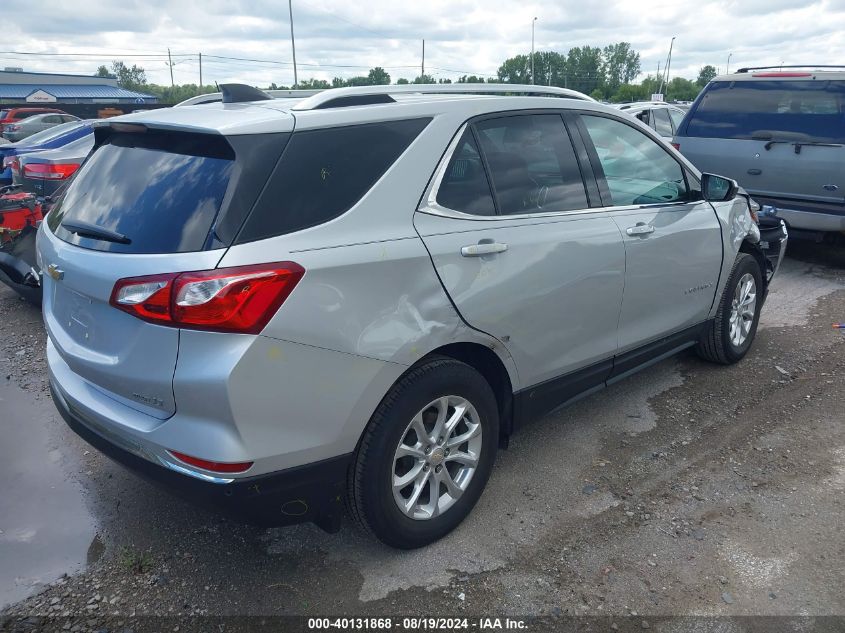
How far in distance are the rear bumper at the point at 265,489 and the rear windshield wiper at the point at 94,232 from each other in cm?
72

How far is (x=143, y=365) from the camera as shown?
2428mm

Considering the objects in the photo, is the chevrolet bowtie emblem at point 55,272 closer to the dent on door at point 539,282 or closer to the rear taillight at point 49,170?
the dent on door at point 539,282

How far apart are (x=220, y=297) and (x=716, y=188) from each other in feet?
11.1

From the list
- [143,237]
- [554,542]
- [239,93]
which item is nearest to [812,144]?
[554,542]

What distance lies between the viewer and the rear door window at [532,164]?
321 cm

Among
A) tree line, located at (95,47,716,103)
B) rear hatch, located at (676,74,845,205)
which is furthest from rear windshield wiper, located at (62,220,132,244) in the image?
tree line, located at (95,47,716,103)

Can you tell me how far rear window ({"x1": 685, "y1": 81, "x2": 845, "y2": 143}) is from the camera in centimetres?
714

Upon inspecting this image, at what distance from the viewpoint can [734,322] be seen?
493cm

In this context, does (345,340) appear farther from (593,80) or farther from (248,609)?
(593,80)

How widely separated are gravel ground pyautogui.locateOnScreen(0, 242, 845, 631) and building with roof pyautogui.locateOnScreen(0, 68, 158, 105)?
7048 centimetres

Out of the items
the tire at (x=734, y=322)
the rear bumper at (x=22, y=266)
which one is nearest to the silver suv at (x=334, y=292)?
the tire at (x=734, y=322)

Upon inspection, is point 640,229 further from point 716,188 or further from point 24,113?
point 24,113

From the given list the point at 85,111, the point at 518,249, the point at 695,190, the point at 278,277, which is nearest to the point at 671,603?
the point at 518,249

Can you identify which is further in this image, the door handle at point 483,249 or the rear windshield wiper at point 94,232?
the door handle at point 483,249
